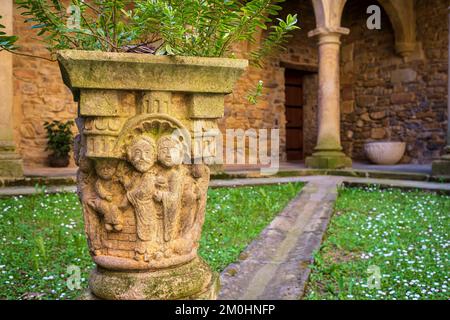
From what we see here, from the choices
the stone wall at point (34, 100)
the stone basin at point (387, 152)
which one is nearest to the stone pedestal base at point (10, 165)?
the stone wall at point (34, 100)

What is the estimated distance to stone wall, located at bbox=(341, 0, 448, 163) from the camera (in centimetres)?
846

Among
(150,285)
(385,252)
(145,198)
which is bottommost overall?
(385,252)

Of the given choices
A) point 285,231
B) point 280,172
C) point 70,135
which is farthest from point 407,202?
point 70,135

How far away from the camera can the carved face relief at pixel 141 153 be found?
1410 millimetres

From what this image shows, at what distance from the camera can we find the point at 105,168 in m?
1.46

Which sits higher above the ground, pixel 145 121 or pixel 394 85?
pixel 394 85

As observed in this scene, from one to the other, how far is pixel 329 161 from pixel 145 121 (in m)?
5.90

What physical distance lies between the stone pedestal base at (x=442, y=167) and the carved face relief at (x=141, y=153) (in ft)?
17.3

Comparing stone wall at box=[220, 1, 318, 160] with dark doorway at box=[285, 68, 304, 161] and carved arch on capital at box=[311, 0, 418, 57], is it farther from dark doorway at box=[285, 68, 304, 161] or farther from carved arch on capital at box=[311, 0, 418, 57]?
carved arch on capital at box=[311, 0, 418, 57]

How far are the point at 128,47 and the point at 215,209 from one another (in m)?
2.64

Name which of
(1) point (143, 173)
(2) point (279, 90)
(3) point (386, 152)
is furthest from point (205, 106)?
(2) point (279, 90)

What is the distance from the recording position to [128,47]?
151 centimetres

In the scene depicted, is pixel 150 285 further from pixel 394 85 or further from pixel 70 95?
pixel 394 85

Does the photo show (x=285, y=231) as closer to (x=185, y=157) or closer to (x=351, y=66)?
(x=185, y=157)
